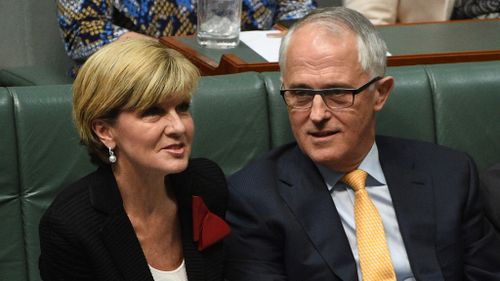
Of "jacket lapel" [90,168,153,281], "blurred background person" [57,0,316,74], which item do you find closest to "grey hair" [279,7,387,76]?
"jacket lapel" [90,168,153,281]

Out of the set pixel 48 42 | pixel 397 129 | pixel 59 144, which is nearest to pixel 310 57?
pixel 397 129

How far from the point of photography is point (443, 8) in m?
3.23

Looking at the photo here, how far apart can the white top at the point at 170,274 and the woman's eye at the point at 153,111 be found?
0.98 feet

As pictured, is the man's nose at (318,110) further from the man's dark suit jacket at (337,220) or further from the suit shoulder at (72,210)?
the suit shoulder at (72,210)

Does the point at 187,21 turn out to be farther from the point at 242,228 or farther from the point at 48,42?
the point at 242,228

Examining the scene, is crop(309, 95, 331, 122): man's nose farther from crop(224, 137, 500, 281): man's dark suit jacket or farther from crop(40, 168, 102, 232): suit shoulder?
crop(40, 168, 102, 232): suit shoulder

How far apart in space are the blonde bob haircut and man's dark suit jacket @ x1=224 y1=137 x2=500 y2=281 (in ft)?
1.03

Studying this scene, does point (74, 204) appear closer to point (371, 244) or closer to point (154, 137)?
point (154, 137)

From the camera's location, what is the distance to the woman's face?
184 centimetres

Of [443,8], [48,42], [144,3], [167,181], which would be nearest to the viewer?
[167,181]

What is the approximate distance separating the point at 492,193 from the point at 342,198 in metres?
0.35

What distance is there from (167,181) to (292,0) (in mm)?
1427

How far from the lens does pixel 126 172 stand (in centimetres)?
190

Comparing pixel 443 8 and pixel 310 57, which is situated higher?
pixel 310 57
